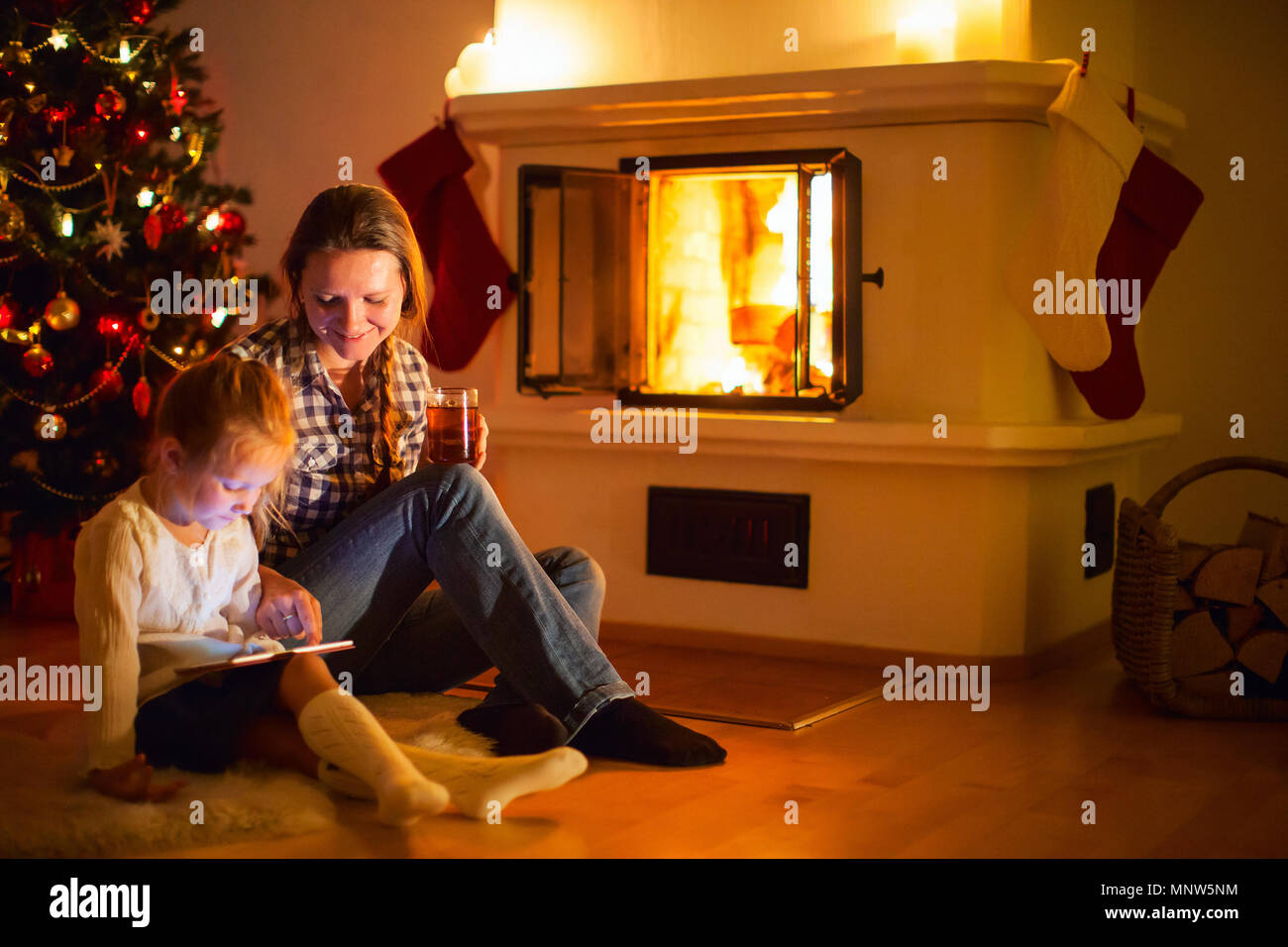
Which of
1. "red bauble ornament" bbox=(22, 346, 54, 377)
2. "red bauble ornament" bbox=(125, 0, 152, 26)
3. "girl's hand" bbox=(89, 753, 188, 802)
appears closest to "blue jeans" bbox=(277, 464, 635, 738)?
"girl's hand" bbox=(89, 753, 188, 802)

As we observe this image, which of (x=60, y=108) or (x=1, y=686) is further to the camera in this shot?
(x=60, y=108)

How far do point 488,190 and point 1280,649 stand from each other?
260 centimetres

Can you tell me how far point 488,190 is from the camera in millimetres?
4250

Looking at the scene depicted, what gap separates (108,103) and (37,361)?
2.14 ft

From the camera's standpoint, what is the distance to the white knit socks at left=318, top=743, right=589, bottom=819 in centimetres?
177

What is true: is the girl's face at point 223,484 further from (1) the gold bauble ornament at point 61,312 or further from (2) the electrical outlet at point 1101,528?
(2) the electrical outlet at point 1101,528

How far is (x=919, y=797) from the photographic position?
2.01 m

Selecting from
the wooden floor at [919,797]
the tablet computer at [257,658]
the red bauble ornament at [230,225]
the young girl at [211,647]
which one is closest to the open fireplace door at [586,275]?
the red bauble ornament at [230,225]

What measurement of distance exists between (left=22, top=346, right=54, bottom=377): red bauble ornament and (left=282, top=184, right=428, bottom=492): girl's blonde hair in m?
1.40

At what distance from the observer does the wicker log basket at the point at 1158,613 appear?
2521mm

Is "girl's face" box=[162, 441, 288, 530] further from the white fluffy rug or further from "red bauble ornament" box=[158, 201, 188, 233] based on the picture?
"red bauble ornament" box=[158, 201, 188, 233]

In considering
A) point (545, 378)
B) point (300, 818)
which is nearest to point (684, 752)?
point (300, 818)

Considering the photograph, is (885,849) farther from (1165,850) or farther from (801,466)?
(801,466)
